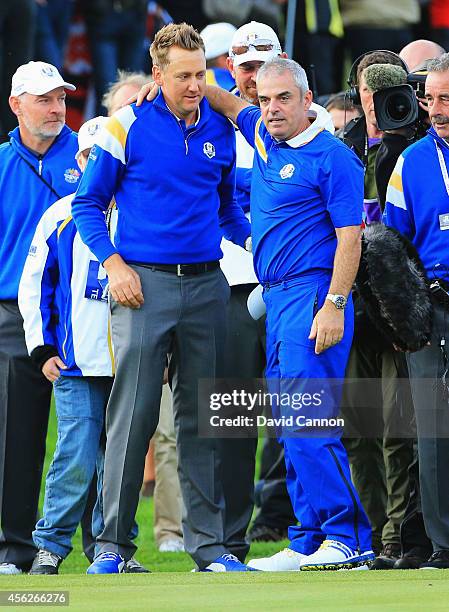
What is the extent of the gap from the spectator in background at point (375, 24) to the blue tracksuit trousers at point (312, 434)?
6.39 m

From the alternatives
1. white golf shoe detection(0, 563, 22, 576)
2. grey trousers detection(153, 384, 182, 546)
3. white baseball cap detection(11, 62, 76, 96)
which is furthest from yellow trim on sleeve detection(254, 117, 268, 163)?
grey trousers detection(153, 384, 182, 546)

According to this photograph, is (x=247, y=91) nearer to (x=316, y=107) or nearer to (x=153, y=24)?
(x=316, y=107)

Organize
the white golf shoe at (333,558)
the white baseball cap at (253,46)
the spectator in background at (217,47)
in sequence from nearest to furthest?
the white golf shoe at (333,558) → the white baseball cap at (253,46) → the spectator in background at (217,47)

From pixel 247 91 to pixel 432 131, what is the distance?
47.3 inches

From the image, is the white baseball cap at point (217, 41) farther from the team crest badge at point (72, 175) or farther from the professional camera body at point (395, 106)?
the professional camera body at point (395, 106)

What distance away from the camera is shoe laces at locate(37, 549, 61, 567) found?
786cm

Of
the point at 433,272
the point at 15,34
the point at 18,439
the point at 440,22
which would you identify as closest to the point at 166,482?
the point at 18,439

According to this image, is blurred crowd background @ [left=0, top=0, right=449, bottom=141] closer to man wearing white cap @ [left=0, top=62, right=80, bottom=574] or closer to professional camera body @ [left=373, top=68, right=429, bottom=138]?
man wearing white cap @ [left=0, top=62, right=80, bottom=574]

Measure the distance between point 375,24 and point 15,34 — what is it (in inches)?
120

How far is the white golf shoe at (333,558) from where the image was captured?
7.15m

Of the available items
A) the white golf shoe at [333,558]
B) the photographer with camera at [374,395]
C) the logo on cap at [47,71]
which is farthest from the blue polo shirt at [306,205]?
the logo on cap at [47,71]

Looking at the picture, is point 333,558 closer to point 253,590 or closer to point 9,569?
point 253,590

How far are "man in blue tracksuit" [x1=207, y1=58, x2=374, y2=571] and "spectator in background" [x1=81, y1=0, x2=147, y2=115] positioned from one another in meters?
6.33

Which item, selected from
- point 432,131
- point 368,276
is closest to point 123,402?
point 368,276
